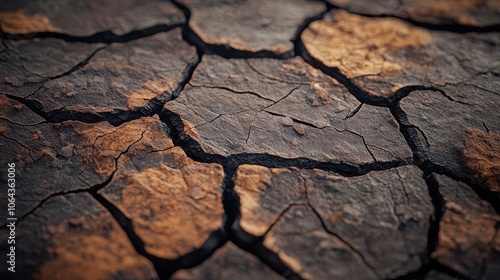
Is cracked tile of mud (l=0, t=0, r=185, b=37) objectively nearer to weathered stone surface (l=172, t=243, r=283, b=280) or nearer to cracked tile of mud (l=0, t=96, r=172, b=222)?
cracked tile of mud (l=0, t=96, r=172, b=222)

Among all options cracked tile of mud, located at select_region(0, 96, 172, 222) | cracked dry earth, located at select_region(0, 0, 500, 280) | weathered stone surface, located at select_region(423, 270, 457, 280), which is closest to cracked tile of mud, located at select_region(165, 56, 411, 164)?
cracked dry earth, located at select_region(0, 0, 500, 280)

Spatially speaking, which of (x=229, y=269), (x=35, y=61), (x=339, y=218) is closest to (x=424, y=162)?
(x=339, y=218)

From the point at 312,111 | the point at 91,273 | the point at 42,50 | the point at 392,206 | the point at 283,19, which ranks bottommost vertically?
the point at 91,273

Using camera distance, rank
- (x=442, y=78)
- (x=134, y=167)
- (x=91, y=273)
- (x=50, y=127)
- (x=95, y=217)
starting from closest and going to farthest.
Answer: (x=91, y=273), (x=95, y=217), (x=134, y=167), (x=50, y=127), (x=442, y=78)

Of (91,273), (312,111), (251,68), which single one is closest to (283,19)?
(251,68)

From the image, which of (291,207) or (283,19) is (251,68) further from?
(291,207)
